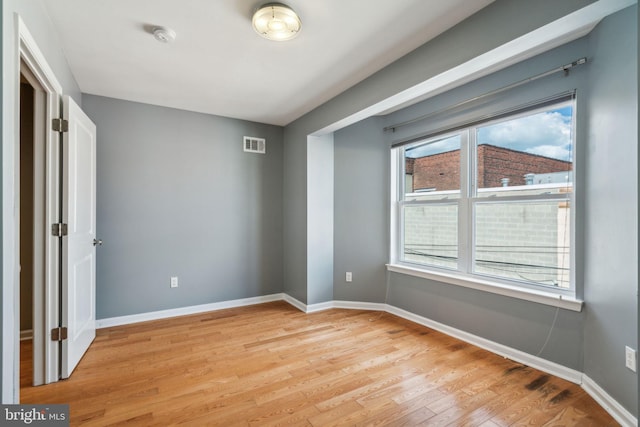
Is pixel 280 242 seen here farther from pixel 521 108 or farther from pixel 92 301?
pixel 521 108

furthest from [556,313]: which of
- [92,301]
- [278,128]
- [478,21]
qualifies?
[92,301]

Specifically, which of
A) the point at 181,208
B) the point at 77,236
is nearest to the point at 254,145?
the point at 181,208

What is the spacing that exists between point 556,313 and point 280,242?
316 cm

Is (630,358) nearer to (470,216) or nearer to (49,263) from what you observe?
(470,216)

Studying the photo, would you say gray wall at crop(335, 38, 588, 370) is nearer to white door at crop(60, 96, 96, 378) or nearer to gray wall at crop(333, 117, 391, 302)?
gray wall at crop(333, 117, 391, 302)

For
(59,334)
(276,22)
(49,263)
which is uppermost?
(276,22)

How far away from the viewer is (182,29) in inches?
80.8

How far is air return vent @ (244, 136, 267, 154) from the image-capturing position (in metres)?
4.03

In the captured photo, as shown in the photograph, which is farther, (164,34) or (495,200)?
(495,200)

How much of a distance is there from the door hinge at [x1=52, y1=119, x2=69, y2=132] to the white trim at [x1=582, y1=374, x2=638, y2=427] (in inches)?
161

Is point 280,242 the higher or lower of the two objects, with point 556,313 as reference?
higher

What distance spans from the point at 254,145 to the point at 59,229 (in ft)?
7.96

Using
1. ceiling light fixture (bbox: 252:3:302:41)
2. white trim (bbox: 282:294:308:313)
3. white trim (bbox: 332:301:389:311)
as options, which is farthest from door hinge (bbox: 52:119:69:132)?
white trim (bbox: 332:301:389:311)

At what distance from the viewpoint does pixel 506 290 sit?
252 centimetres
